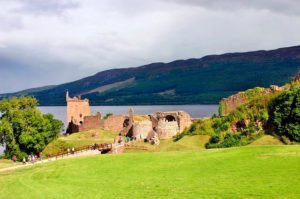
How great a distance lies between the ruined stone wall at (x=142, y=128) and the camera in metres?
85.8

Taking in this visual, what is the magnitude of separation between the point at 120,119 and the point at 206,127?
4037 cm

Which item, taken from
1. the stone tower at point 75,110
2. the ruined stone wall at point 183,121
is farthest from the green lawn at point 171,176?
the stone tower at point 75,110

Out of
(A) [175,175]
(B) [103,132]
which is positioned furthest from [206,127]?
(B) [103,132]

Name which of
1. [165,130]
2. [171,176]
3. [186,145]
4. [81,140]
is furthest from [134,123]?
[171,176]

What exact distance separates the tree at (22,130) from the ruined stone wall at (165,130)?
18164mm

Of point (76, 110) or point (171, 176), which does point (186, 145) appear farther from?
point (76, 110)

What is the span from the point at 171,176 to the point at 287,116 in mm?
25523

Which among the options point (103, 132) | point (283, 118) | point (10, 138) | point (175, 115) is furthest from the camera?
point (103, 132)

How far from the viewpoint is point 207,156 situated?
37969 mm

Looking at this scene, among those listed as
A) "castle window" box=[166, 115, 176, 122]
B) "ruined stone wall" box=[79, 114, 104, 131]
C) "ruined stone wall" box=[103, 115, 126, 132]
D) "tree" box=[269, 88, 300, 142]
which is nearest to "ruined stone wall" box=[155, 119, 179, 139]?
"castle window" box=[166, 115, 176, 122]

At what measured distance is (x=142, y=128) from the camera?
284 feet

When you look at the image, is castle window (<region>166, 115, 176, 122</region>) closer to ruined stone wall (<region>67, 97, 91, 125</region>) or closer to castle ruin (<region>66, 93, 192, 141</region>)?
castle ruin (<region>66, 93, 192, 141</region>)

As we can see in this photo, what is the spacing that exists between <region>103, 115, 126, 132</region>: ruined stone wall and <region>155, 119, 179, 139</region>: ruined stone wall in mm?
18333

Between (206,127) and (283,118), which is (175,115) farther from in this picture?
(283,118)
